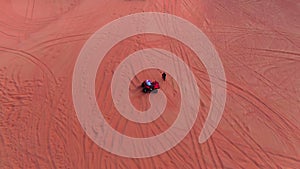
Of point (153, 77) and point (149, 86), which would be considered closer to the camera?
point (149, 86)

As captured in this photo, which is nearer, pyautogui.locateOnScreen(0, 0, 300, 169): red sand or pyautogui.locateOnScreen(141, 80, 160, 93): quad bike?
pyautogui.locateOnScreen(0, 0, 300, 169): red sand

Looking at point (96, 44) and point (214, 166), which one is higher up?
point (96, 44)

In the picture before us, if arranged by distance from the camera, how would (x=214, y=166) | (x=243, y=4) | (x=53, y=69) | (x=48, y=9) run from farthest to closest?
(x=243, y=4)
(x=48, y=9)
(x=53, y=69)
(x=214, y=166)

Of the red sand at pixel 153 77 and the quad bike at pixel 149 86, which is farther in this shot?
the quad bike at pixel 149 86

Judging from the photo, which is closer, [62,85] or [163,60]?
[62,85]

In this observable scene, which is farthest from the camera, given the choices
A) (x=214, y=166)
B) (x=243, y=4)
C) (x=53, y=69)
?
(x=243, y=4)

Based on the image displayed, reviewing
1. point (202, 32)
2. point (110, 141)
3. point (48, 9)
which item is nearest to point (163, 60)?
point (202, 32)

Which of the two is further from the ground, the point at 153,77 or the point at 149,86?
the point at 153,77

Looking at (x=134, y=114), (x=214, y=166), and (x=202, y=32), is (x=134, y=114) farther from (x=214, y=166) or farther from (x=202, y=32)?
(x=202, y=32)
